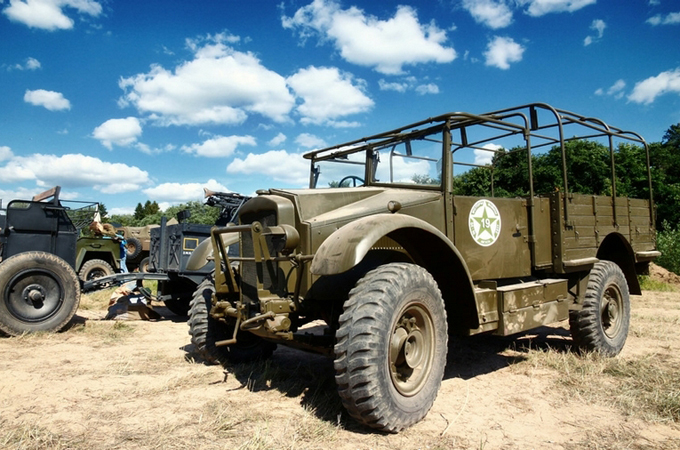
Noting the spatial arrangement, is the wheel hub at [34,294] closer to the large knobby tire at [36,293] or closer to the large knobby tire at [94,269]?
the large knobby tire at [36,293]

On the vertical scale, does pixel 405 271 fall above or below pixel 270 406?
above

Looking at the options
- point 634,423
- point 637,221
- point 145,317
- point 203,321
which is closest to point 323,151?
point 203,321

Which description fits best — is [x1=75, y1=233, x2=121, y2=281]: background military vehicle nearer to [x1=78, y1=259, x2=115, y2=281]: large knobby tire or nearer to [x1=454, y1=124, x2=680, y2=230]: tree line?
[x1=78, y1=259, x2=115, y2=281]: large knobby tire

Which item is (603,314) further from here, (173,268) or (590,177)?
(590,177)

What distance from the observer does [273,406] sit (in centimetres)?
374

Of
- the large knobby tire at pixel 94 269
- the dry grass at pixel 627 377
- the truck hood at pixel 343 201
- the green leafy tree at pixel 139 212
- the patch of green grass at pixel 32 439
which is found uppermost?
the green leafy tree at pixel 139 212

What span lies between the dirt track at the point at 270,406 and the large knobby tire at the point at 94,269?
24.9 ft

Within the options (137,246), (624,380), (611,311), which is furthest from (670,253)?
(137,246)

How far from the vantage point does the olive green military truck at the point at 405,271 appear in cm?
326

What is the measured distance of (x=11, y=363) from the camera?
17.2 ft

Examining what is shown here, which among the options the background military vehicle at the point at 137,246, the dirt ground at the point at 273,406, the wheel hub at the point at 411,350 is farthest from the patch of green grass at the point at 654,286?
the background military vehicle at the point at 137,246

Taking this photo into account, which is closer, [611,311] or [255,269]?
[255,269]

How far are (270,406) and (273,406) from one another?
0.02 m

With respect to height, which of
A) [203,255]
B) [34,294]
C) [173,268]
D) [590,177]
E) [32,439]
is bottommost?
[32,439]
